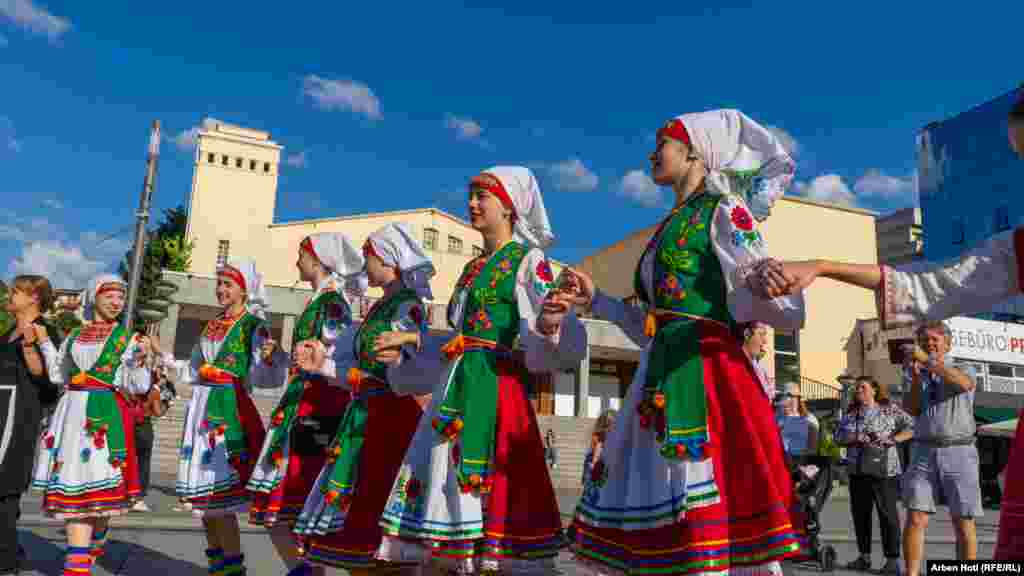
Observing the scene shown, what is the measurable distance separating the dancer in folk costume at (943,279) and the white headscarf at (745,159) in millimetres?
1097

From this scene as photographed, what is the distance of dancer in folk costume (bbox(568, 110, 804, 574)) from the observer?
8.67 feet

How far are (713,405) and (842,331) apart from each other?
3703 centimetres

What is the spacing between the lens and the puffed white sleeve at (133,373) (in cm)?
542

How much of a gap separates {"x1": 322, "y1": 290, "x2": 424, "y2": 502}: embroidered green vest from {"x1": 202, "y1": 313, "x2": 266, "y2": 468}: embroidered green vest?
1.18 meters

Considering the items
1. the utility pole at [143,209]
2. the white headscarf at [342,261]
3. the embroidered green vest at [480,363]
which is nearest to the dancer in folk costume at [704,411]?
the embroidered green vest at [480,363]

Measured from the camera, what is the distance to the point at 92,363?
5.36 m

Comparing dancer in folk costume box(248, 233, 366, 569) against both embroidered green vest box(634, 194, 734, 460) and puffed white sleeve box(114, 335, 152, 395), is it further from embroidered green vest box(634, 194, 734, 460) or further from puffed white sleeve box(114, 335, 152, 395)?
embroidered green vest box(634, 194, 734, 460)

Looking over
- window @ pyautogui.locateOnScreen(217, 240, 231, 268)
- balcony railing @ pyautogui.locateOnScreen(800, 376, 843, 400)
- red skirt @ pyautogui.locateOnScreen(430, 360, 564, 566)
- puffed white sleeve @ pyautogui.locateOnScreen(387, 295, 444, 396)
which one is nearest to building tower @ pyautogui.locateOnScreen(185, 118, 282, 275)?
window @ pyautogui.locateOnScreen(217, 240, 231, 268)

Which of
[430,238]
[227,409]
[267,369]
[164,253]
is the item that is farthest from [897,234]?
[227,409]

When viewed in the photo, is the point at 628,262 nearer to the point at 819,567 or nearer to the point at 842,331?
the point at 842,331

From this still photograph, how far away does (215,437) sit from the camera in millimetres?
5199

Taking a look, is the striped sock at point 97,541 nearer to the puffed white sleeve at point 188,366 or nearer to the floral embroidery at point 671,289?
the puffed white sleeve at point 188,366

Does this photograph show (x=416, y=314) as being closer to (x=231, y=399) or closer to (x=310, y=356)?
(x=310, y=356)

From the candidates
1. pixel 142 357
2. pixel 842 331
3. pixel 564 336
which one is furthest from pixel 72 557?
pixel 842 331
